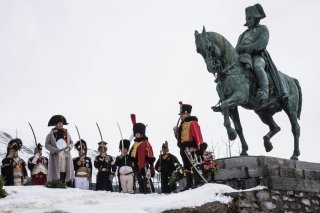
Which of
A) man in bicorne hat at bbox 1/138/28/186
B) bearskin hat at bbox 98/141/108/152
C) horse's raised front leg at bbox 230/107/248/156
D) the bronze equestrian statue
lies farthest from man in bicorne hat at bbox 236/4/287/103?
man in bicorne hat at bbox 1/138/28/186

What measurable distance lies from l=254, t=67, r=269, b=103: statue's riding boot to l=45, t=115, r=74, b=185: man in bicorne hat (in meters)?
4.54

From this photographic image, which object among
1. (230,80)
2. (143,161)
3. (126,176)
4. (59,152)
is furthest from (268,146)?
(59,152)

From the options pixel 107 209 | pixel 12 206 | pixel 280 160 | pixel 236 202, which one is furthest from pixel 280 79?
pixel 12 206

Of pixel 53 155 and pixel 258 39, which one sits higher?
pixel 258 39

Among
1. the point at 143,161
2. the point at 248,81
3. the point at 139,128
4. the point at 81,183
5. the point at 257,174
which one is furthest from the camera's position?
the point at 139,128

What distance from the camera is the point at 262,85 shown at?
36.1 ft

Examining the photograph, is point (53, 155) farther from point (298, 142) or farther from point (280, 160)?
point (298, 142)

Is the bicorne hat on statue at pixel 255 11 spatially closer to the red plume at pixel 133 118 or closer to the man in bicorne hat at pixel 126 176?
the red plume at pixel 133 118

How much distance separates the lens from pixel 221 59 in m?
11.0

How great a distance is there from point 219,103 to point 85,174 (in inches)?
167

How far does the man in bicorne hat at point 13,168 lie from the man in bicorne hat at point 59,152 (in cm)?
121

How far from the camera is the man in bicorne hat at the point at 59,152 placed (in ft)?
38.0

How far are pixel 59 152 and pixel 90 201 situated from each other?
2757 mm

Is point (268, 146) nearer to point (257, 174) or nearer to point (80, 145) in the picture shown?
point (257, 174)
